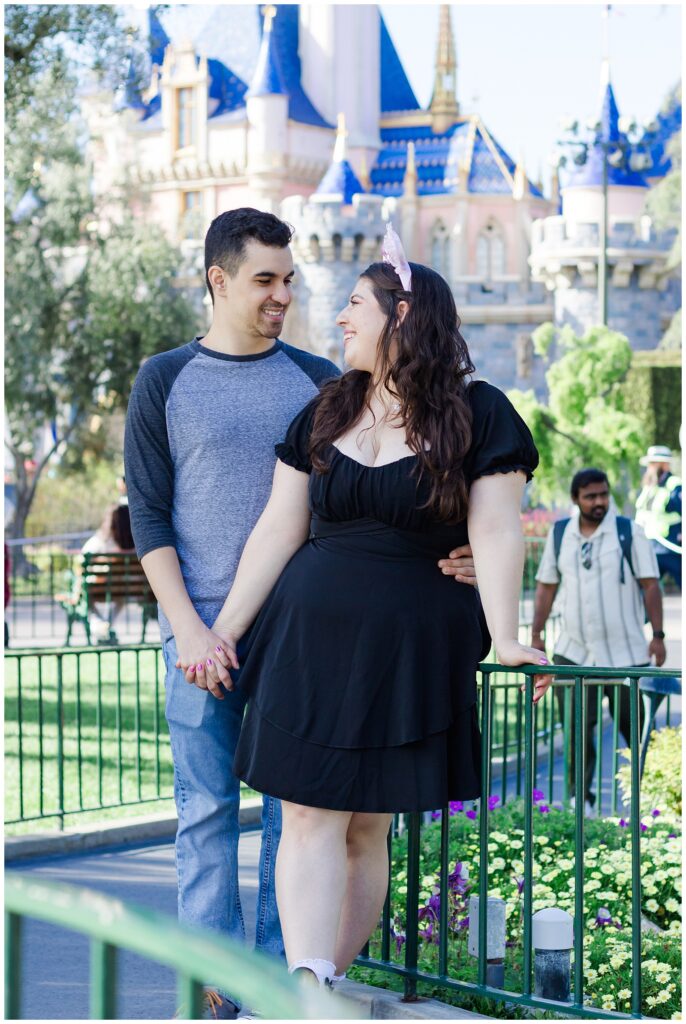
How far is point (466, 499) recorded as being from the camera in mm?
3074

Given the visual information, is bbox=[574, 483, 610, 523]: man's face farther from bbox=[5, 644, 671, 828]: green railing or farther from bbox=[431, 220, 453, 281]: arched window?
bbox=[431, 220, 453, 281]: arched window

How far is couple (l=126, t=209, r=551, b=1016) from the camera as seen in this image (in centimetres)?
302

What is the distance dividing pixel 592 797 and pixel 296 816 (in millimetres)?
4322

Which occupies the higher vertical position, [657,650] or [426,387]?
[426,387]

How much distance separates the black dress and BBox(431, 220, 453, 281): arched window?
1929 inches

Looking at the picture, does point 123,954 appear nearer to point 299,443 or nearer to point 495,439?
point 299,443

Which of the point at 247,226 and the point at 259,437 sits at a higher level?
the point at 247,226

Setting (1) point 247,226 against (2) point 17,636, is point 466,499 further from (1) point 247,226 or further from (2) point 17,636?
(2) point 17,636

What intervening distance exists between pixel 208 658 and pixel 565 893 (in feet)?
6.24

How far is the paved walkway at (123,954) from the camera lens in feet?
14.0

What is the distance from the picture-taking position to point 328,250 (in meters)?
42.8

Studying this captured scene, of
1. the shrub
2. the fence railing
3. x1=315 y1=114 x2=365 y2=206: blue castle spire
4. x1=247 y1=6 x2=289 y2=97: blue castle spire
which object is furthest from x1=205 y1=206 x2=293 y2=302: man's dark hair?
x1=247 y1=6 x2=289 y2=97: blue castle spire

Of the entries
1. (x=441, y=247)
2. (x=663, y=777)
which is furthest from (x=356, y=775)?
(x=441, y=247)

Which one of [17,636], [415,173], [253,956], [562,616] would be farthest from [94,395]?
[253,956]
